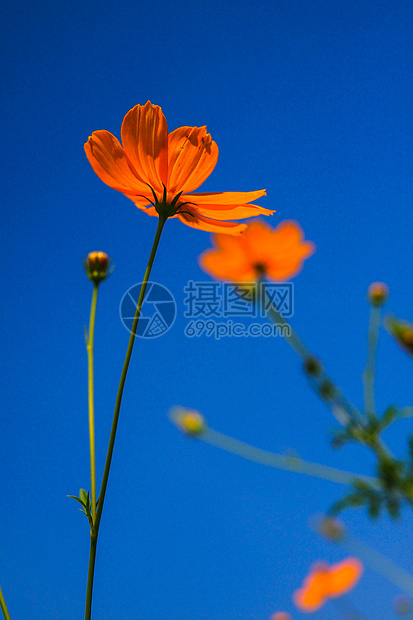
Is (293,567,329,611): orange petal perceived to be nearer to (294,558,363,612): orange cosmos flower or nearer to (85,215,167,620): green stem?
(294,558,363,612): orange cosmos flower

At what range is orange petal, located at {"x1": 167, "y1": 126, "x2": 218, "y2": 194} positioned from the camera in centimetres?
124

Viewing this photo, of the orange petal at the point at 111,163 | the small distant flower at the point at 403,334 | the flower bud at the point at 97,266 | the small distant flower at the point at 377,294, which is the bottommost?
the small distant flower at the point at 403,334

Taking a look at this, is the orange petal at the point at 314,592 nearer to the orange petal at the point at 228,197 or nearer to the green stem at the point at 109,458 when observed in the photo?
the green stem at the point at 109,458

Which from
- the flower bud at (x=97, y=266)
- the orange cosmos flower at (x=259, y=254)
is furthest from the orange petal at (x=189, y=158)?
the orange cosmos flower at (x=259, y=254)

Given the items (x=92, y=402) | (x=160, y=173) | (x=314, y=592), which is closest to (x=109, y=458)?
(x=92, y=402)

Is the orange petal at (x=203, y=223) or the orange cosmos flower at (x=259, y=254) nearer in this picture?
the orange cosmos flower at (x=259, y=254)

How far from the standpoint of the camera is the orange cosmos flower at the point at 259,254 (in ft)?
2.11

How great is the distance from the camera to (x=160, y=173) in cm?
123

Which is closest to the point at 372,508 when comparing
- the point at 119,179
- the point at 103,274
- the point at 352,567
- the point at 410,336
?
the point at 352,567

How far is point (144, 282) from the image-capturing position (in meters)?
0.95

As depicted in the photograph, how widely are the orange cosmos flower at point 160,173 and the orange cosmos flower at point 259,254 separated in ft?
1.67

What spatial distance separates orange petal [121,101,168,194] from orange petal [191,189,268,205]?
9 centimetres

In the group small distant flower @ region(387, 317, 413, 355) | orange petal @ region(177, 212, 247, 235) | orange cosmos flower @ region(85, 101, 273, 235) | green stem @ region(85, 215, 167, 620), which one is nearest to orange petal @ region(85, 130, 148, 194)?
orange cosmos flower @ region(85, 101, 273, 235)

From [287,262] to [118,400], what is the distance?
390mm
